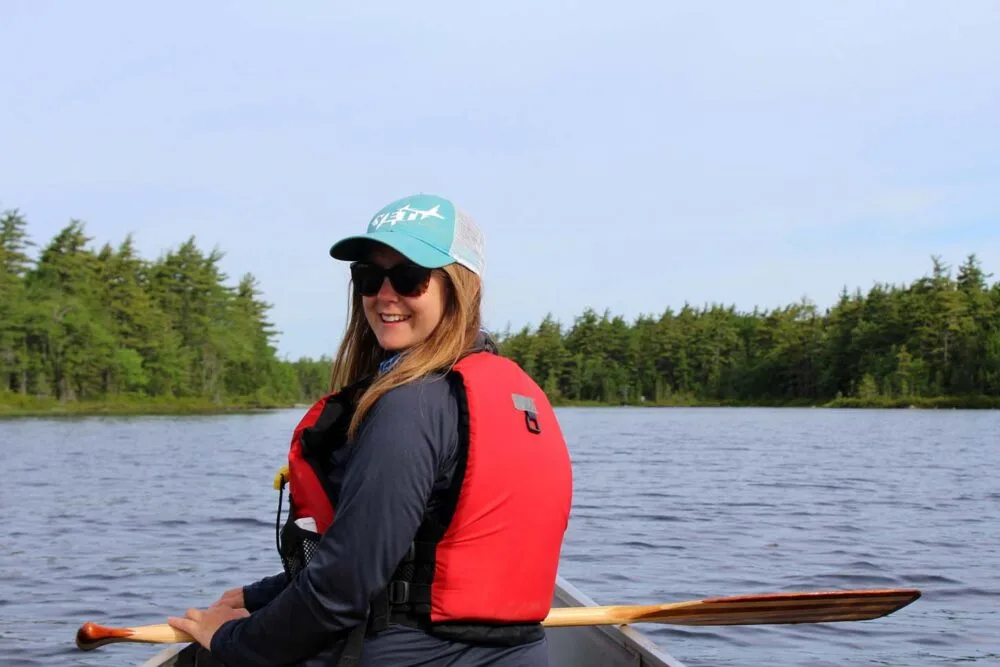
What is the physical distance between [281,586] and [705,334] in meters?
103

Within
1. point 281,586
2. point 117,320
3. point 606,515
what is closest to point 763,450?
point 606,515

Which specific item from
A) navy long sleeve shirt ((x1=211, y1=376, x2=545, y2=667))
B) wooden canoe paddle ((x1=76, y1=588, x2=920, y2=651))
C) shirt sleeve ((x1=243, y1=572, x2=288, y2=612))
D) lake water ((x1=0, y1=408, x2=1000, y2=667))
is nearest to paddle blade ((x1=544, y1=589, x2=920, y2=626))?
wooden canoe paddle ((x1=76, y1=588, x2=920, y2=651))

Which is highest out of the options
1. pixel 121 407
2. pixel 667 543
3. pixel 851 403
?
pixel 851 403

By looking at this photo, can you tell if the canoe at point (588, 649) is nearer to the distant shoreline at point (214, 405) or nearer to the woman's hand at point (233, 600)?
the woman's hand at point (233, 600)

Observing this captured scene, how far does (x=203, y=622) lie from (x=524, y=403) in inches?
33.3

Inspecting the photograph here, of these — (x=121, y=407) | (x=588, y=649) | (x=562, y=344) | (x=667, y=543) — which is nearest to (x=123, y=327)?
(x=121, y=407)

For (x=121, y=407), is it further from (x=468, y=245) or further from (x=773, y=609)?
(x=468, y=245)

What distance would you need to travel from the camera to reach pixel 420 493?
1899mm

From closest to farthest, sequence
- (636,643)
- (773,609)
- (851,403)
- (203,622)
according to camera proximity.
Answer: (203,622) < (773,609) < (636,643) < (851,403)

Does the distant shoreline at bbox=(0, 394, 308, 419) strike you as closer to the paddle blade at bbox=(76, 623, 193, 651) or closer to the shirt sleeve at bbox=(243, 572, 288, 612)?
the paddle blade at bbox=(76, 623, 193, 651)

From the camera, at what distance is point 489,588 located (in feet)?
6.76

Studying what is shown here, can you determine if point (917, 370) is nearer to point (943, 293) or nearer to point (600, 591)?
point (943, 293)

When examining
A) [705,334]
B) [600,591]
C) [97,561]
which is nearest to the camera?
[600,591]

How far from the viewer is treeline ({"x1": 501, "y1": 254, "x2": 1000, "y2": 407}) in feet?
258
